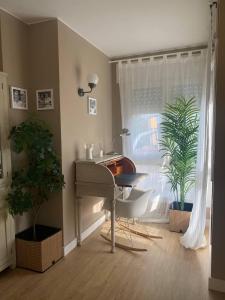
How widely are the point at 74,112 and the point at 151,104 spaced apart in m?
1.31

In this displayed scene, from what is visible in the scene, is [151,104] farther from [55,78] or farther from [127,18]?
[55,78]

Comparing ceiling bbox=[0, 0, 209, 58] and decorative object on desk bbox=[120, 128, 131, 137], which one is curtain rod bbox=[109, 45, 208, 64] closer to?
ceiling bbox=[0, 0, 209, 58]

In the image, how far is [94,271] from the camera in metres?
2.45

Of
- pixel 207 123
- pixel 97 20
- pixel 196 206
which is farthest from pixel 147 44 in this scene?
pixel 196 206

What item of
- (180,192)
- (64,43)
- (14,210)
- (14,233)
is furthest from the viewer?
(180,192)

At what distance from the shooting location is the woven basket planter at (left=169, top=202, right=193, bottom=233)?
329 cm

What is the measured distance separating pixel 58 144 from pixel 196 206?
5.63ft

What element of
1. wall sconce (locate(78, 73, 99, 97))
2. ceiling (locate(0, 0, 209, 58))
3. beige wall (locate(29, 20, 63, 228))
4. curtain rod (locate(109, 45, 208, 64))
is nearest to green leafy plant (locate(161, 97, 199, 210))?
curtain rod (locate(109, 45, 208, 64))

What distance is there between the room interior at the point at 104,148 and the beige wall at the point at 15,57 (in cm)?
1

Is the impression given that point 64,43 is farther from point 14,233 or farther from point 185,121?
point 14,233

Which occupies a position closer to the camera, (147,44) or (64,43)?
(64,43)

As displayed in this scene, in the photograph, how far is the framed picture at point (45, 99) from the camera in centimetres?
267

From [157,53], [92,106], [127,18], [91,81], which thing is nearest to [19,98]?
[91,81]

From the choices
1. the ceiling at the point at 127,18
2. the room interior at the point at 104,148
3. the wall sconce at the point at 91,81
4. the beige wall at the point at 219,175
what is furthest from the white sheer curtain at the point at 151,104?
the beige wall at the point at 219,175
